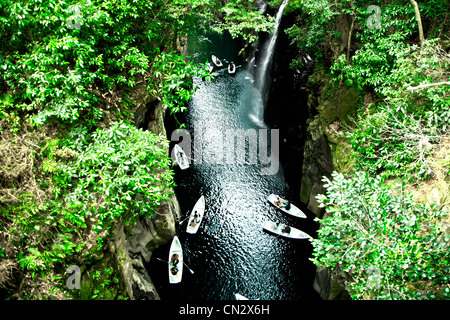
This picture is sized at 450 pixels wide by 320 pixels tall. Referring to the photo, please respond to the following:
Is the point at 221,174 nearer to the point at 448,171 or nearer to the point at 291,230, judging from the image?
the point at 291,230

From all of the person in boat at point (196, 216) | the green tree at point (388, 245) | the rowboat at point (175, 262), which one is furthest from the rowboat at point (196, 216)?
the green tree at point (388, 245)

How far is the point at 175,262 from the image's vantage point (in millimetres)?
15602

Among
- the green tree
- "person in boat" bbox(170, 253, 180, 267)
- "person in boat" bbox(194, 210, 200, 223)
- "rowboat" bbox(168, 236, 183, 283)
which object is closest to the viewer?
the green tree

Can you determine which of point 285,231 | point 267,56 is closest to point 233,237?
point 285,231

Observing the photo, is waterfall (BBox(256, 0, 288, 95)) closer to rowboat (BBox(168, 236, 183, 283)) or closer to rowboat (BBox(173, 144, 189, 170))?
rowboat (BBox(173, 144, 189, 170))

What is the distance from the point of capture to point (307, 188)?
60.9ft

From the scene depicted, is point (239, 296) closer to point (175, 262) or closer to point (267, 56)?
point (175, 262)

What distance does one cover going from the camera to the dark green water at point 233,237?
49.4ft

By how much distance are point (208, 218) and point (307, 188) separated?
7262 millimetres

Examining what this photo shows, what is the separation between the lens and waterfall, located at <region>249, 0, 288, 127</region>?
24247 millimetres

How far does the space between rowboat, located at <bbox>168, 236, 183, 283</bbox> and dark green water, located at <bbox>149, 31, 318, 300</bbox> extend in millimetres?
418

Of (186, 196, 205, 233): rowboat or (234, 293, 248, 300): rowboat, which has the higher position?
(186, 196, 205, 233): rowboat

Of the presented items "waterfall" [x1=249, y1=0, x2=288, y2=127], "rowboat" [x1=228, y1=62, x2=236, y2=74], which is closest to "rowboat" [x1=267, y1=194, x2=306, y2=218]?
"waterfall" [x1=249, y1=0, x2=288, y2=127]

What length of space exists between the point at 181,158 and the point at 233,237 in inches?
317
